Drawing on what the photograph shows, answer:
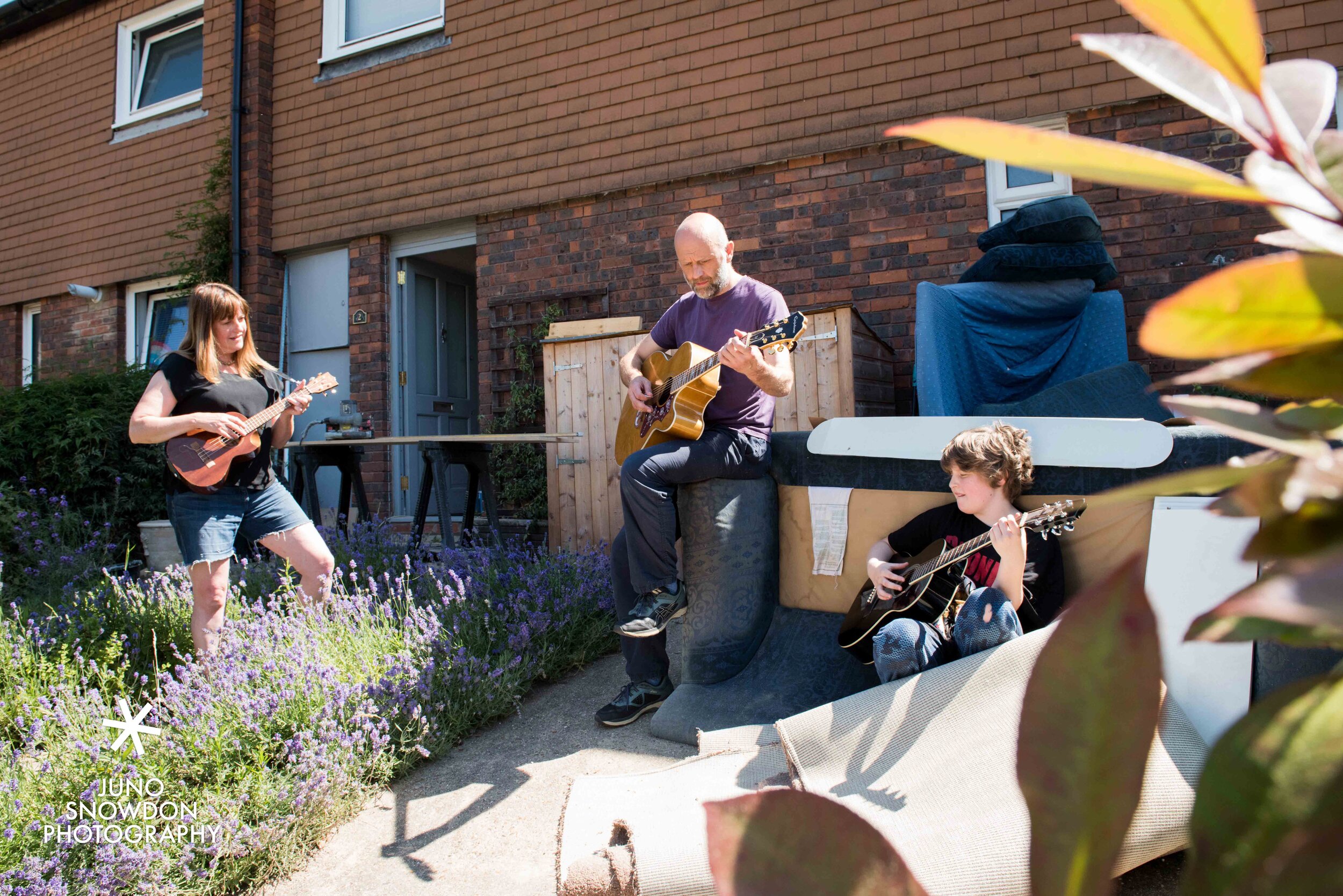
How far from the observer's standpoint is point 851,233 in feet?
19.5

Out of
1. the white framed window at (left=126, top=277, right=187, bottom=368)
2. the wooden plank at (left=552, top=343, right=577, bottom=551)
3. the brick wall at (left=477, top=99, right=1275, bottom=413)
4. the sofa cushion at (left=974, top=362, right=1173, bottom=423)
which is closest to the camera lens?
the sofa cushion at (left=974, top=362, right=1173, bottom=423)

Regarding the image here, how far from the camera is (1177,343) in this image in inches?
9.4

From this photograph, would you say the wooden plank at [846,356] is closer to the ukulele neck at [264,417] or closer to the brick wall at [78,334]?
the ukulele neck at [264,417]

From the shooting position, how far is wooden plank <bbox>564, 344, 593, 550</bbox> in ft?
18.4

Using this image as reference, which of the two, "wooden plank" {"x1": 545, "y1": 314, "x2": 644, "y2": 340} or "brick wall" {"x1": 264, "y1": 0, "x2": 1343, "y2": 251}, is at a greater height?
"brick wall" {"x1": 264, "y1": 0, "x2": 1343, "y2": 251}

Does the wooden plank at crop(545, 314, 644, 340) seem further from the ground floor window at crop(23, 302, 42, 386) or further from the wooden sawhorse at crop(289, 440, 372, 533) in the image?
the ground floor window at crop(23, 302, 42, 386)

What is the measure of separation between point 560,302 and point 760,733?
4974mm

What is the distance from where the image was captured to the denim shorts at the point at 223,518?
11.1 ft

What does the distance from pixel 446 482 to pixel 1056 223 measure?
3847mm

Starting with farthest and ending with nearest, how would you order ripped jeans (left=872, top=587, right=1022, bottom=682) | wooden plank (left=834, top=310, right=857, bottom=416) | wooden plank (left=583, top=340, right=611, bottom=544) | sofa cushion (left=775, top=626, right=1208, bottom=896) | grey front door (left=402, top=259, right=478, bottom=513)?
1. grey front door (left=402, top=259, right=478, bottom=513)
2. wooden plank (left=583, top=340, right=611, bottom=544)
3. wooden plank (left=834, top=310, right=857, bottom=416)
4. ripped jeans (left=872, top=587, right=1022, bottom=682)
5. sofa cushion (left=775, top=626, right=1208, bottom=896)

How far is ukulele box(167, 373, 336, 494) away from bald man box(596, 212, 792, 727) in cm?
159

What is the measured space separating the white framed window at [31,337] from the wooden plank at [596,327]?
7.14 meters

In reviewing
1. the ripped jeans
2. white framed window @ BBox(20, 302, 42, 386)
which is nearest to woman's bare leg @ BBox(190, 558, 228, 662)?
the ripped jeans

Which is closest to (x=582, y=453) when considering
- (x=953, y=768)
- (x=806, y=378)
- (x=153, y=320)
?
(x=806, y=378)
